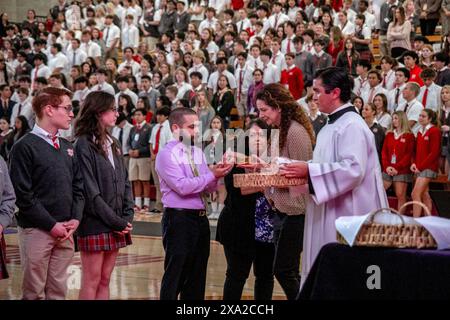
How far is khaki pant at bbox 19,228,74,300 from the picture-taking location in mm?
6219

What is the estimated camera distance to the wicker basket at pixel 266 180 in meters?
5.48

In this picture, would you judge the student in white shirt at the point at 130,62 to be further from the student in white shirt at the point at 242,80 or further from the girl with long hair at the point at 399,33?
the girl with long hair at the point at 399,33

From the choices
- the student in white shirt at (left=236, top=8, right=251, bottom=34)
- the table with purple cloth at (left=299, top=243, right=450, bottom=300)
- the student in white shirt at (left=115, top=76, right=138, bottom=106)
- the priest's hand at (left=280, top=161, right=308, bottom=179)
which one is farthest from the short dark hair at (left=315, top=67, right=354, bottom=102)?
the student in white shirt at (left=236, top=8, right=251, bottom=34)

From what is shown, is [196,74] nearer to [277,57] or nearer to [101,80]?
[277,57]

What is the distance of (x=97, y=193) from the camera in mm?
6473

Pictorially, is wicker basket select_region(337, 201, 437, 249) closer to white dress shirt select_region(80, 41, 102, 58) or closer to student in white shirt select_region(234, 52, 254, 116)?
student in white shirt select_region(234, 52, 254, 116)

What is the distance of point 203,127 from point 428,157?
177 inches

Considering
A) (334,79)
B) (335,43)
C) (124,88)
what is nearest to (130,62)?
(124,88)

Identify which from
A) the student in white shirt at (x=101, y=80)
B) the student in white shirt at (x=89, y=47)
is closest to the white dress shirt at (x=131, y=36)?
the student in white shirt at (x=89, y=47)

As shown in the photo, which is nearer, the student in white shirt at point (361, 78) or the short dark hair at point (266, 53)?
the student in white shirt at point (361, 78)

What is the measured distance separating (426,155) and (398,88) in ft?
6.52

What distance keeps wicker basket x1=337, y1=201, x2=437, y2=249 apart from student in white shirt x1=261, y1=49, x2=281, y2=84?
14037 mm

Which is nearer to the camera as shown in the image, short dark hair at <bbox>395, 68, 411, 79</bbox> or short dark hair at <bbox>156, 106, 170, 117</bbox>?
short dark hair at <bbox>395, 68, 411, 79</bbox>

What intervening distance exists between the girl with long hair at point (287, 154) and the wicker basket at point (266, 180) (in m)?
0.83
